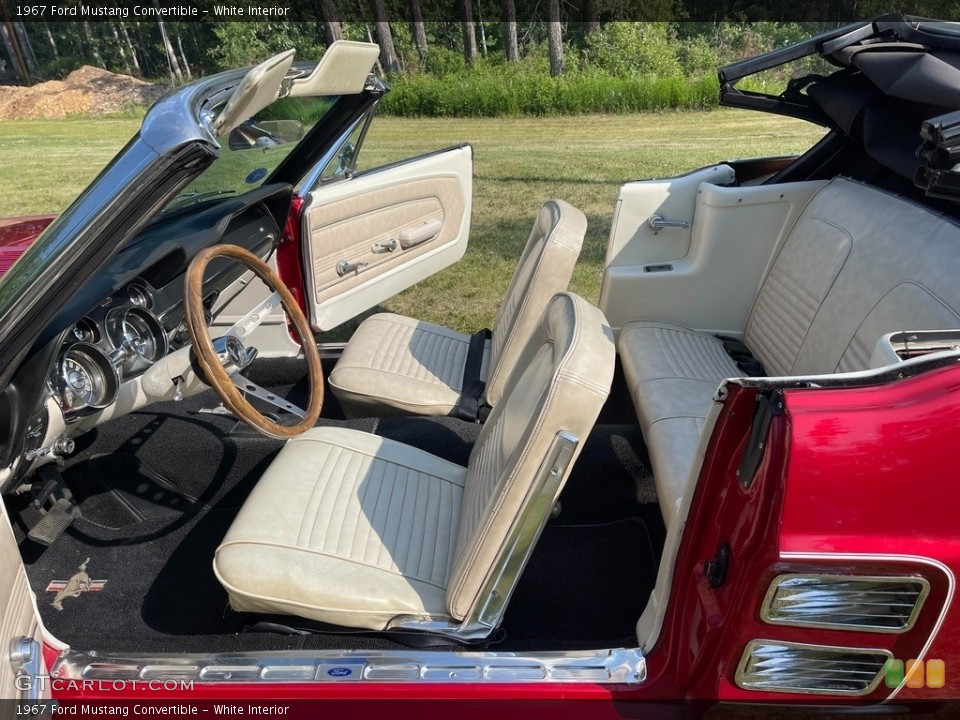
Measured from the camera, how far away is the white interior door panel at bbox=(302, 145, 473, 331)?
10.1 feet

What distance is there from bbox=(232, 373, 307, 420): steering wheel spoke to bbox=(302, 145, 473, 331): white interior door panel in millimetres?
1073

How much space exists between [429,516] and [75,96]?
59.9 feet

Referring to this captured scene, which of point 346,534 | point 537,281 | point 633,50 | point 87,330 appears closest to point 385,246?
point 537,281

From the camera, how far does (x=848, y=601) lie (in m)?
1.14

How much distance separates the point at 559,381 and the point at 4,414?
1157 mm

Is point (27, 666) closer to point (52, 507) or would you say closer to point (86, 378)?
point (86, 378)

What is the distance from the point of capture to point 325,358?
10.4 feet

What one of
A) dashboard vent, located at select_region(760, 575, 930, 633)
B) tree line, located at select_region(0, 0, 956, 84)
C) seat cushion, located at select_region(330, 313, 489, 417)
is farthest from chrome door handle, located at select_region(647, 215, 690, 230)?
tree line, located at select_region(0, 0, 956, 84)

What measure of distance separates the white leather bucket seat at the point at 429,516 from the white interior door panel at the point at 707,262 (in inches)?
50.1

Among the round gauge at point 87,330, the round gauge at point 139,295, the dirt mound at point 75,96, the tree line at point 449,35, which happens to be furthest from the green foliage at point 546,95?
the round gauge at point 87,330

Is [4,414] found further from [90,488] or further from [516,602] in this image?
[516,602]

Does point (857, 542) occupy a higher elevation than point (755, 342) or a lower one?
higher

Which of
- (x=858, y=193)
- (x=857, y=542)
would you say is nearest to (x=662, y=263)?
(x=858, y=193)

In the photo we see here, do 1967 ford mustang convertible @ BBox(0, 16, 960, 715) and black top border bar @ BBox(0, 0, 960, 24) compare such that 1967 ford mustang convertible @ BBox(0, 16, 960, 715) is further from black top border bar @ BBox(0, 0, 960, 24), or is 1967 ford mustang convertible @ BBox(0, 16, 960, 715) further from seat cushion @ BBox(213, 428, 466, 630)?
black top border bar @ BBox(0, 0, 960, 24)
